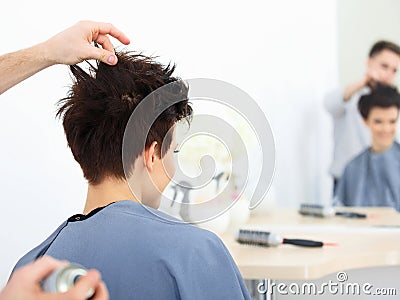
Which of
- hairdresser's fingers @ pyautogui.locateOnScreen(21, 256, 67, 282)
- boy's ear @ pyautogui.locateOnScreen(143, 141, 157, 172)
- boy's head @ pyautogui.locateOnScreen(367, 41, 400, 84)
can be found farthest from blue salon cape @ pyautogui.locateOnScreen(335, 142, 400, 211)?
hairdresser's fingers @ pyautogui.locateOnScreen(21, 256, 67, 282)

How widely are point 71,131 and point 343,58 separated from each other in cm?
125

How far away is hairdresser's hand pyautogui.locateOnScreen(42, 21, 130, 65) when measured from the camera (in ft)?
3.74

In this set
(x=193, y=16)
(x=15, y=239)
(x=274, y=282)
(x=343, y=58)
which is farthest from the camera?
(x=343, y=58)

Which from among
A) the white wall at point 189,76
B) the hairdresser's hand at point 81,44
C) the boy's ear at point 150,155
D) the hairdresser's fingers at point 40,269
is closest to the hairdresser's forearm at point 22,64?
the hairdresser's hand at point 81,44

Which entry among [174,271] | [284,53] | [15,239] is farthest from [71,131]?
[284,53]

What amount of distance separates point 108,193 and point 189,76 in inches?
35.2

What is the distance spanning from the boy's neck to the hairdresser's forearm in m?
0.23

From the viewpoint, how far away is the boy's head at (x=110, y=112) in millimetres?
1140

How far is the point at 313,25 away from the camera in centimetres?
221

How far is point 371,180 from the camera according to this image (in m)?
2.17

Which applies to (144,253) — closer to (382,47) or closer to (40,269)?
(40,269)

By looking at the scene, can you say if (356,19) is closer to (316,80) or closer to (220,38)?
(316,80)

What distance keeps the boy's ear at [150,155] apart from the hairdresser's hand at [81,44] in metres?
0.16

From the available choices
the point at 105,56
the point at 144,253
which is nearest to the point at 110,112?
the point at 105,56
